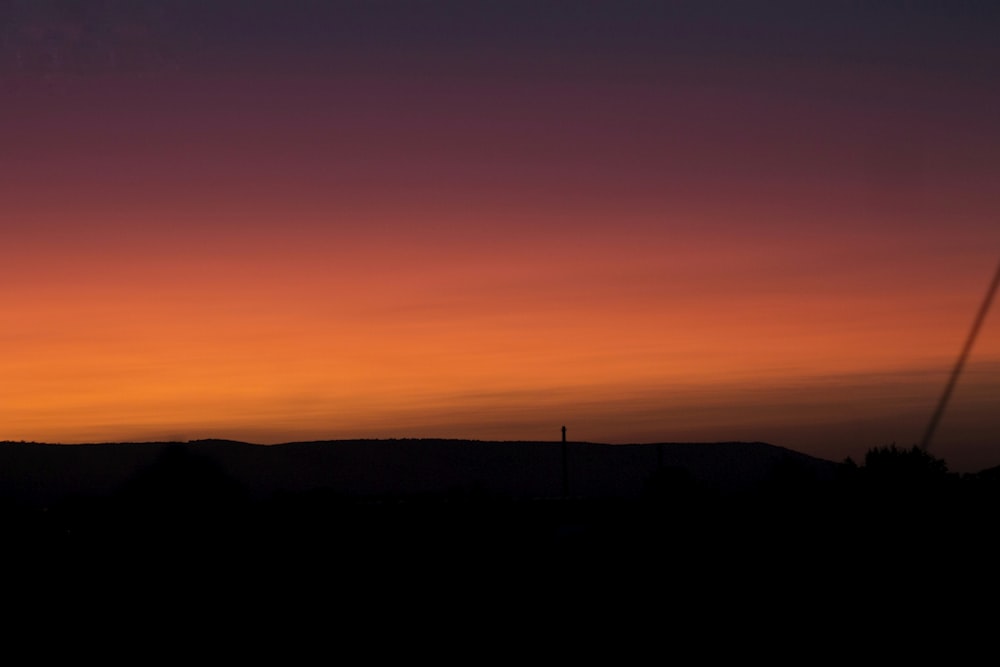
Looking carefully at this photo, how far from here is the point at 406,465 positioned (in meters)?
144

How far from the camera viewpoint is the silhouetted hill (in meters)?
124

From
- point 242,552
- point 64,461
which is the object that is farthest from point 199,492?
point 64,461

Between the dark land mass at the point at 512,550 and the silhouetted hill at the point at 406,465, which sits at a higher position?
the silhouetted hill at the point at 406,465

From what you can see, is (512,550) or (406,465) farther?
(406,465)

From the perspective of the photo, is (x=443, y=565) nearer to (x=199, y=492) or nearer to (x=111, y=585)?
(x=111, y=585)

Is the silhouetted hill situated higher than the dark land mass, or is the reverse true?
the silhouetted hill

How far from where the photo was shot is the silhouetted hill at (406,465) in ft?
408

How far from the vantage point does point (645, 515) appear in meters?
33.6

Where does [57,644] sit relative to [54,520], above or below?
below

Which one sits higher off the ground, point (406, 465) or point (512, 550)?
point (406, 465)

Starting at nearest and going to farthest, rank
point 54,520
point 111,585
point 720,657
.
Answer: point 720,657 → point 111,585 → point 54,520

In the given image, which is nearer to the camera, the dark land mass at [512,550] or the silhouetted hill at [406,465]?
the dark land mass at [512,550]

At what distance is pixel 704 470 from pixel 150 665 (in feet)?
394

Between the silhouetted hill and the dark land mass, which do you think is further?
the silhouetted hill
